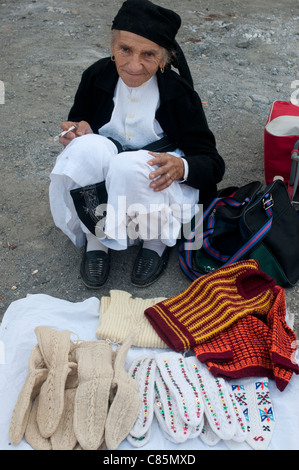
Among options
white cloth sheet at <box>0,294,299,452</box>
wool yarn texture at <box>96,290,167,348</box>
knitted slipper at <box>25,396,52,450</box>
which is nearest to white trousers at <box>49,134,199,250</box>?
wool yarn texture at <box>96,290,167,348</box>

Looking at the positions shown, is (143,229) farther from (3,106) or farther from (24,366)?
(3,106)

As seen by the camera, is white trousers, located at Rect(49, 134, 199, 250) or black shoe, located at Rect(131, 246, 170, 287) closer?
white trousers, located at Rect(49, 134, 199, 250)

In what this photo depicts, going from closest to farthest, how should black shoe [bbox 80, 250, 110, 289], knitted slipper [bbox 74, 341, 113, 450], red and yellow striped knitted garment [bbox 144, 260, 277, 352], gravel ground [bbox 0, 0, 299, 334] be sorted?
knitted slipper [bbox 74, 341, 113, 450], red and yellow striped knitted garment [bbox 144, 260, 277, 352], black shoe [bbox 80, 250, 110, 289], gravel ground [bbox 0, 0, 299, 334]

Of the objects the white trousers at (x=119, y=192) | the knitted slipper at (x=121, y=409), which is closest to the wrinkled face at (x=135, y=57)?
the white trousers at (x=119, y=192)

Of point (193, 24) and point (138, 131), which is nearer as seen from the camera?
point (138, 131)

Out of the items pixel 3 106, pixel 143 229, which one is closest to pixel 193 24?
pixel 3 106

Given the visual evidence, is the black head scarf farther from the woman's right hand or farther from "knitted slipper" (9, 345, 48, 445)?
"knitted slipper" (9, 345, 48, 445)

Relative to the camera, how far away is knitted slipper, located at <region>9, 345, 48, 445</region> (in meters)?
1.65

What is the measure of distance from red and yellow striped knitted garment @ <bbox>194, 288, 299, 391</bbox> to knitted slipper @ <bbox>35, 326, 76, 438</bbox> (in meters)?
0.52

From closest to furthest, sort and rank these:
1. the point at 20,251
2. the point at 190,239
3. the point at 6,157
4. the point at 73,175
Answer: the point at 73,175, the point at 190,239, the point at 20,251, the point at 6,157

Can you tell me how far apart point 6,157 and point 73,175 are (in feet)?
4.93

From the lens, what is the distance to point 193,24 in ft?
18.6

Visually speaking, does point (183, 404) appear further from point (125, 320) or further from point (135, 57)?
point (135, 57)

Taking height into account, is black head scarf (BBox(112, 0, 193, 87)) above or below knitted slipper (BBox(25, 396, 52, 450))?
above
